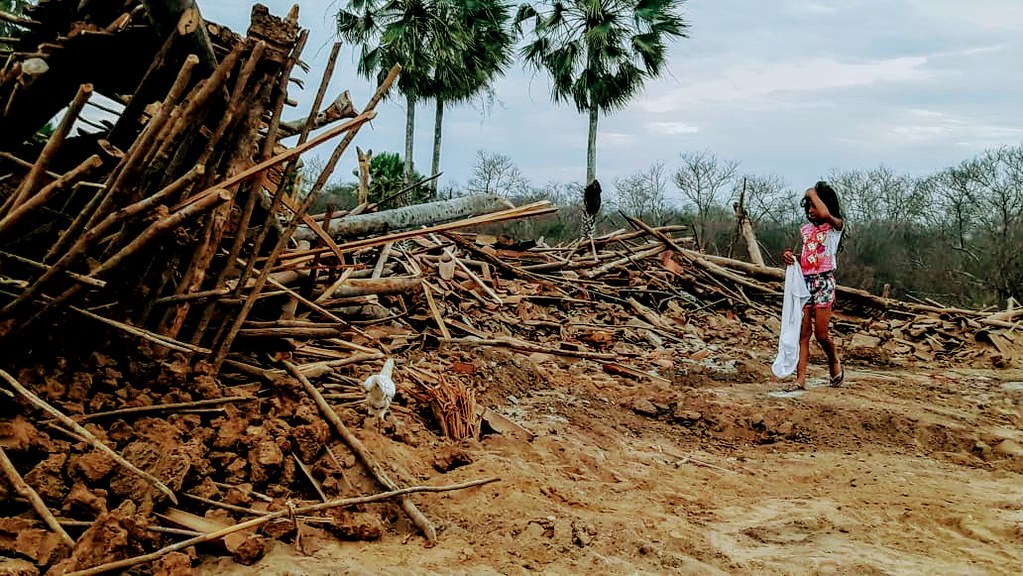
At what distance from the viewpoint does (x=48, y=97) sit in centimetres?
303

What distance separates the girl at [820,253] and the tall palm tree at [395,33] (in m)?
19.0

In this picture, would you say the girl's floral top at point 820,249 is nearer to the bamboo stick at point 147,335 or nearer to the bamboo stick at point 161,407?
the bamboo stick at point 161,407

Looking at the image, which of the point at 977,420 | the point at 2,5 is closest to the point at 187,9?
the point at 977,420

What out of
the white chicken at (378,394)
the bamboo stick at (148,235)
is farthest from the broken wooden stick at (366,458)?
the bamboo stick at (148,235)

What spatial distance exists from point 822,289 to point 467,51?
75.5ft

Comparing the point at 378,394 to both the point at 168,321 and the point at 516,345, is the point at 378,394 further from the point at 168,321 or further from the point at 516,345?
the point at 516,345

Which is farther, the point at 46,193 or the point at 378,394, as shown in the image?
the point at 378,394

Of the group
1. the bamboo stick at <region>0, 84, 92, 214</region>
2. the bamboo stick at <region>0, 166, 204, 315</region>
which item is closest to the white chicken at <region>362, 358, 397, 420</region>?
the bamboo stick at <region>0, 166, 204, 315</region>

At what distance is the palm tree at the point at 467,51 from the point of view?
25250mm

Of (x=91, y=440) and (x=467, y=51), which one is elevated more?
(x=467, y=51)

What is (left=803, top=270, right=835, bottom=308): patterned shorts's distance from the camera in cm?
620

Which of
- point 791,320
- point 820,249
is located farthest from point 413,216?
point 820,249

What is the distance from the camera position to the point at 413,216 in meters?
7.66

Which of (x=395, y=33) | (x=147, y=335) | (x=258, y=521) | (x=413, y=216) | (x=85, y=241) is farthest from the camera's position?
(x=395, y=33)
